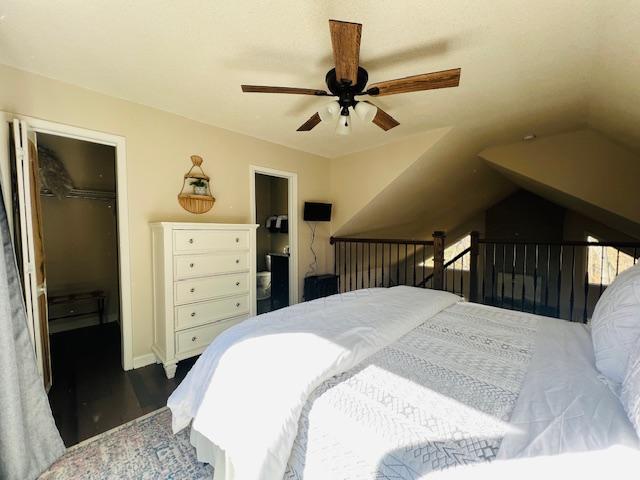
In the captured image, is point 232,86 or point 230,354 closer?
point 230,354

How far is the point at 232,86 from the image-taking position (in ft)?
7.02

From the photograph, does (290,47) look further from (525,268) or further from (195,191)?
(525,268)

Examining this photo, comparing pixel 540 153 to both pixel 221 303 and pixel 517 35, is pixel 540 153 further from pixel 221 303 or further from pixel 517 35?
pixel 221 303

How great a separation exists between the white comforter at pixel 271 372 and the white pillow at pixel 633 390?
2.43ft

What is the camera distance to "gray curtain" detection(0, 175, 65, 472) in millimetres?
1256

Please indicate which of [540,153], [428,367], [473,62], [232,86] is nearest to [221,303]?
[232,86]

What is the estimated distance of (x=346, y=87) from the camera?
1723 mm

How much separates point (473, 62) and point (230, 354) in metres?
2.28

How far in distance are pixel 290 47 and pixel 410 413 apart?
1937 millimetres

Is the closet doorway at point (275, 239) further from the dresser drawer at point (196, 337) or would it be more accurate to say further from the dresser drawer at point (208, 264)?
the dresser drawer at point (196, 337)

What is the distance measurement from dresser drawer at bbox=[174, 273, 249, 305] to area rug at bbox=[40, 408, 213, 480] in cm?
92

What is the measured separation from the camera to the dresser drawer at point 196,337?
Answer: 232cm

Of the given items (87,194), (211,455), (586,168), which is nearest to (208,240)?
(211,455)

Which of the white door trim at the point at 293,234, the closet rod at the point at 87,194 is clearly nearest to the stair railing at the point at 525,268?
the white door trim at the point at 293,234
